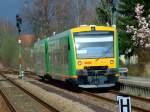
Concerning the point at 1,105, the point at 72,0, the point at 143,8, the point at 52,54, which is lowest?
the point at 1,105

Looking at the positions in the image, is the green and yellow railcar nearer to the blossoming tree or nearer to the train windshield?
the train windshield

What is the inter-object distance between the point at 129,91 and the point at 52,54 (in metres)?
7.92

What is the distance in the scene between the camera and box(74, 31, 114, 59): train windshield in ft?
86.9

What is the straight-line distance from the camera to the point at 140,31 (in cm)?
4266

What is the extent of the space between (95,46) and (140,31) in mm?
16695

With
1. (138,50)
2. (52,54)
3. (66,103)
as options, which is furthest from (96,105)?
(138,50)

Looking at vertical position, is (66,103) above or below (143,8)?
below

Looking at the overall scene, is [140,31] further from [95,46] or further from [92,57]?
[92,57]

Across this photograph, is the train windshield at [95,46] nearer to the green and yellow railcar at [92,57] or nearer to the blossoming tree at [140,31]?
Answer: the green and yellow railcar at [92,57]

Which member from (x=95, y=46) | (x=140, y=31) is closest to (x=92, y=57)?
(x=95, y=46)

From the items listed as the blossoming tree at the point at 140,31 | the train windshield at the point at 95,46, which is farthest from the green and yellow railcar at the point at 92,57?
the blossoming tree at the point at 140,31

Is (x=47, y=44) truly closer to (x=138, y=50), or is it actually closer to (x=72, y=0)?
(x=138, y=50)

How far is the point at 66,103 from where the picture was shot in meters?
21.0

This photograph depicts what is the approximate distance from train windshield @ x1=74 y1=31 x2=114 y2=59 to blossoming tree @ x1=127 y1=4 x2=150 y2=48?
14.6 meters
